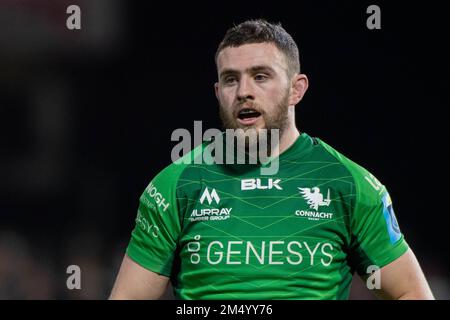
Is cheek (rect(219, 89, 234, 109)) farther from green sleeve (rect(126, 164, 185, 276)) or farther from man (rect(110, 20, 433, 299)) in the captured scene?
green sleeve (rect(126, 164, 185, 276))

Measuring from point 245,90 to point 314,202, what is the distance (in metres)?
0.43

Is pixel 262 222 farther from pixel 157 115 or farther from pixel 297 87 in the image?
→ pixel 157 115

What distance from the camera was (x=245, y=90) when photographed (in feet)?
9.70

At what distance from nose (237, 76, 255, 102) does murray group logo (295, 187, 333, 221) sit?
1.16 ft

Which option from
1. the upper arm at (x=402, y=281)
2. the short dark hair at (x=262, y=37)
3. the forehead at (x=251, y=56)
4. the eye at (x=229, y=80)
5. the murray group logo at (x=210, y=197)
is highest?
the short dark hair at (x=262, y=37)

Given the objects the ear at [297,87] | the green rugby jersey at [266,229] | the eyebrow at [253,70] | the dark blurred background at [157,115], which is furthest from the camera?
the dark blurred background at [157,115]

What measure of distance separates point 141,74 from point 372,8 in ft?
4.60

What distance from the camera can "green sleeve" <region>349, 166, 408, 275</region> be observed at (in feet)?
9.64

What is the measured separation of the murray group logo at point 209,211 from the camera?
2955mm

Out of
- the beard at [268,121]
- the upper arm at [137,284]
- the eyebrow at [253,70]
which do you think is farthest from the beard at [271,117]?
the upper arm at [137,284]

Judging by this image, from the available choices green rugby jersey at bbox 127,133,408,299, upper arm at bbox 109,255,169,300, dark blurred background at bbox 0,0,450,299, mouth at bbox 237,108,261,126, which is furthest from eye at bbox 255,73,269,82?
dark blurred background at bbox 0,0,450,299

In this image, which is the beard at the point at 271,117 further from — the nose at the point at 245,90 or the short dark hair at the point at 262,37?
the short dark hair at the point at 262,37

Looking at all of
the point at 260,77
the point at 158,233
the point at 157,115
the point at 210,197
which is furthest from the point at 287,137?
the point at 157,115

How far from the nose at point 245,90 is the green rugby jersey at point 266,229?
0.80 feet
